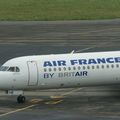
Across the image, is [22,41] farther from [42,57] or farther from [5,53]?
[42,57]

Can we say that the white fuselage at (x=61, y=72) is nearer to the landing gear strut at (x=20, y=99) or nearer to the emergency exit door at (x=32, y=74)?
the emergency exit door at (x=32, y=74)

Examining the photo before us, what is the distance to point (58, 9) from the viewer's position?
110938mm

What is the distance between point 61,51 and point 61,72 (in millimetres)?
26779

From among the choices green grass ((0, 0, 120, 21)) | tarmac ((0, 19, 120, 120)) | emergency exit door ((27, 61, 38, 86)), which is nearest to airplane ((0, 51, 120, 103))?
emergency exit door ((27, 61, 38, 86))

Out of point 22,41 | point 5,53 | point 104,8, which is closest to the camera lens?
point 5,53

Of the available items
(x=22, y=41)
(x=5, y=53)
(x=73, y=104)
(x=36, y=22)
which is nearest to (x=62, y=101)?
(x=73, y=104)

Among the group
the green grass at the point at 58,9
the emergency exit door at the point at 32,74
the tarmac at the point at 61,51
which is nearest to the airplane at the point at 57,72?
the emergency exit door at the point at 32,74

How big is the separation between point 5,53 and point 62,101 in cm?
2615

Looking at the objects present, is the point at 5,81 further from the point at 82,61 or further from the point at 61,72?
the point at 82,61

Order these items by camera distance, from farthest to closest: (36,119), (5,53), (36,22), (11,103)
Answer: (36,22) → (5,53) → (11,103) → (36,119)

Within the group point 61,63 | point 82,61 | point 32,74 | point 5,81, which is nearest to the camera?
point 5,81

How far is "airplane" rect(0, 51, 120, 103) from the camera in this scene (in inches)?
1486

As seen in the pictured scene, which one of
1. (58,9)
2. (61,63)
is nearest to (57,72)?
(61,63)

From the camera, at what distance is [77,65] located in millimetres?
38688
